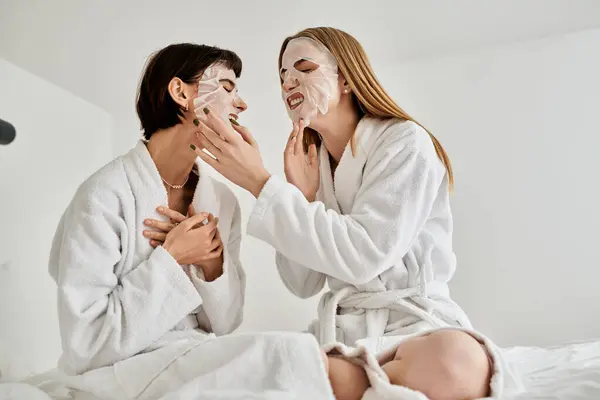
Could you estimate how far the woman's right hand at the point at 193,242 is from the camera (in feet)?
3.76

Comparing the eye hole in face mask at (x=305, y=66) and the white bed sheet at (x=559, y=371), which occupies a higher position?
the eye hole in face mask at (x=305, y=66)

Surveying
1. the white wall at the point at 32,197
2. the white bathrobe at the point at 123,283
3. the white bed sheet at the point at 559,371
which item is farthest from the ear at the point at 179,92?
the white bed sheet at the point at 559,371

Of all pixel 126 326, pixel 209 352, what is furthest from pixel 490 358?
pixel 126 326

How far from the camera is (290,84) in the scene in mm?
1414

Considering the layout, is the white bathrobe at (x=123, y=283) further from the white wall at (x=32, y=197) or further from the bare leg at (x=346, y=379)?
the white wall at (x=32, y=197)

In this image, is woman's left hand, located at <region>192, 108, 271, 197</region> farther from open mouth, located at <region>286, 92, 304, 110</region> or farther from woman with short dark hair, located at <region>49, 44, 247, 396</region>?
open mouth, located at <region>286, 92, 304, 110</region>

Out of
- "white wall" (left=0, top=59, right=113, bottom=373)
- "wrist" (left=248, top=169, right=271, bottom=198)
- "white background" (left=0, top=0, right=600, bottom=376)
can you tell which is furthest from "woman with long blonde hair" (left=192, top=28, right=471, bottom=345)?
"white wall" (left=0, top=59, right=113, bottom=373)

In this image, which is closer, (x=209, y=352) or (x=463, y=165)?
(x=209, y=352)

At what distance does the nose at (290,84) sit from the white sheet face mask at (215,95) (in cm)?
15

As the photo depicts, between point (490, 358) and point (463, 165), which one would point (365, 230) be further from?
point (463, 165)

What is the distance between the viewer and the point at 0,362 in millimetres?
1404

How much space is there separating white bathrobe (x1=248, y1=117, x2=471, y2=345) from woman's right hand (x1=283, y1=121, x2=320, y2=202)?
0.08 meters

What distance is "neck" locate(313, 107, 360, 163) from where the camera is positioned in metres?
1.41

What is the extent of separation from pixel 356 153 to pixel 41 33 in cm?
100
